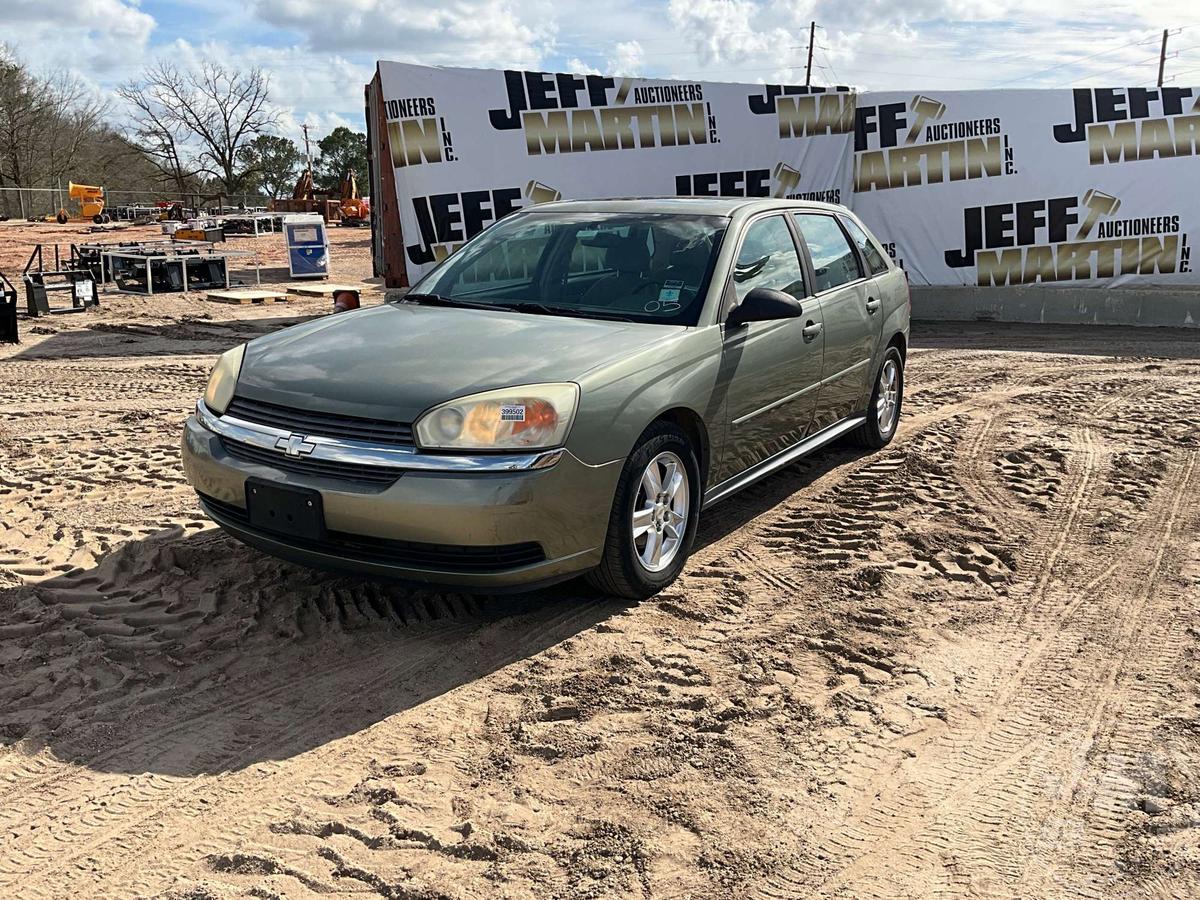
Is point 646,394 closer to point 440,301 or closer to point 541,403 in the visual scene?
point 541,403

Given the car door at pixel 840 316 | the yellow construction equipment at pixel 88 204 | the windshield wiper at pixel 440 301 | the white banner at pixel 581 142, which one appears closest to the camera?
the windshield wiper at pixel 440 301

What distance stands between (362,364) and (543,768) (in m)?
1.79

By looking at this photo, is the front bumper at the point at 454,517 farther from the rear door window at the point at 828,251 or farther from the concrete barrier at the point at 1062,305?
the concrete barrier at the point at 1062,305

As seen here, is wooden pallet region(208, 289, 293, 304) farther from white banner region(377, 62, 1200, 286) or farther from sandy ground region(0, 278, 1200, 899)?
sandy ground region(0, 278, 1200, 899)

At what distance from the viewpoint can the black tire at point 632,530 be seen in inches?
172

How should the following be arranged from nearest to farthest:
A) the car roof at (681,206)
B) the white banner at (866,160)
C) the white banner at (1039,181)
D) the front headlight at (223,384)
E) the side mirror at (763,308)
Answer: the front headlight at (223,384)
the side mirror at (763,308)
the car roof at (681,206)
the white banner at (866,160)
the white banner at (1039,181)

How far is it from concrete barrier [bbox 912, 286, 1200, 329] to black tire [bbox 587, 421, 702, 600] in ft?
37.9

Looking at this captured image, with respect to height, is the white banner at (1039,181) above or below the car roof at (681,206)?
above

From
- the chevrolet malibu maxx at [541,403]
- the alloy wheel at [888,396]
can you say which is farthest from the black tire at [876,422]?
the chevrolet malibu maxx at [541,403]

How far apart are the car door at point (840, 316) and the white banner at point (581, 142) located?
8318mm

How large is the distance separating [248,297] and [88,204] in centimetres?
3275

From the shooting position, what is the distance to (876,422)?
7.24m

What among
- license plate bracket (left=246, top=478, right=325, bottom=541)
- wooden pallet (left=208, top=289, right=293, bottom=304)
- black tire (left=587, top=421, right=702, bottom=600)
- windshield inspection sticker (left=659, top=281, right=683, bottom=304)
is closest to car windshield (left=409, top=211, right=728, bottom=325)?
windshield inspection sticker (left=659, top=281, right=683, bottom=304)

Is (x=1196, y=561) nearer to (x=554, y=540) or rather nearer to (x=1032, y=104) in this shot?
(x=554, y=540)
